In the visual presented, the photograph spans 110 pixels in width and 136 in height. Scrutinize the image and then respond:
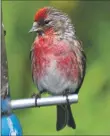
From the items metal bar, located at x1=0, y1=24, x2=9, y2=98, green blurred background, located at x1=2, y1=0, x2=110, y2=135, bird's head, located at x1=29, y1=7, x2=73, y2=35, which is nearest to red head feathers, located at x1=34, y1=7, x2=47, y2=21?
bird's head, located at x1=29, y1=7, x2=73, y2=35

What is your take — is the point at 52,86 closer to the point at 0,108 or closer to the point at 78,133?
the point at 78,133

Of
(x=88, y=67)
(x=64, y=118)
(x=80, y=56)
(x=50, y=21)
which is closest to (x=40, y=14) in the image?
(x=50, y=21)

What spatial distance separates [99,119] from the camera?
565 cm

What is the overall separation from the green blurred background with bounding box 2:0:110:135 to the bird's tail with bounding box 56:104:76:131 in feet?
0.46

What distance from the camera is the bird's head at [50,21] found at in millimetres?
4945

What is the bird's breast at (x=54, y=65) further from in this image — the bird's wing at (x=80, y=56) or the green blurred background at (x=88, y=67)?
the green blurred background at (x=88, y=67)

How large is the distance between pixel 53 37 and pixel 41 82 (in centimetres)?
23

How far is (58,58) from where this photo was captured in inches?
202

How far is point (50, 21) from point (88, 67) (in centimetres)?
67

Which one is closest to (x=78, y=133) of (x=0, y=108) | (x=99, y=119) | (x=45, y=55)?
(x=99, y=119)

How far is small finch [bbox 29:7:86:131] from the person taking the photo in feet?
16.8

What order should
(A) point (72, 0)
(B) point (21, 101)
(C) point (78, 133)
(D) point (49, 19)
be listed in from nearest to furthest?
(B) point (21, 101)
(D) point (49, 19)
(C) point (78, 133)
(A) point (72, 0)

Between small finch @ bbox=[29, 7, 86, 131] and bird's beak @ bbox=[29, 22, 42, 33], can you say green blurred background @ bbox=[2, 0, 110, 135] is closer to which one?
small finch @ bbox=[29, 7, 86, 131]

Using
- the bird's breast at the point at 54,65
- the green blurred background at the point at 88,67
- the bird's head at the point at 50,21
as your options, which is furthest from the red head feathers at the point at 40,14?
the green blurred background at the point at 88,67
